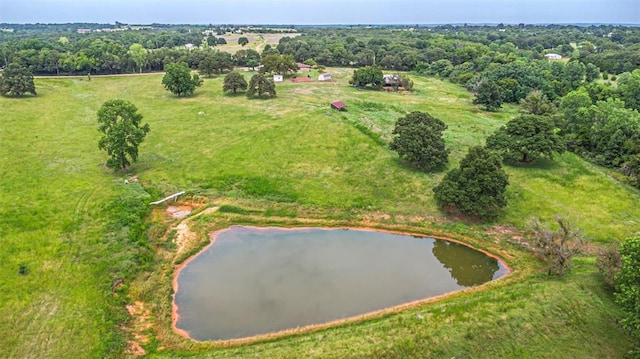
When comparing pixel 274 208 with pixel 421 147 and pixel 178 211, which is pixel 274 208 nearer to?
pixel 178 211

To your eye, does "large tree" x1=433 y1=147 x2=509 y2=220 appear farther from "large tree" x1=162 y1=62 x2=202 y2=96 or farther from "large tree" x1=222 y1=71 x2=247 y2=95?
"large tree" x1=162 y1=62 x2=202 y2=96

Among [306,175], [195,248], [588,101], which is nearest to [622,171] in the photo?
[588,101]

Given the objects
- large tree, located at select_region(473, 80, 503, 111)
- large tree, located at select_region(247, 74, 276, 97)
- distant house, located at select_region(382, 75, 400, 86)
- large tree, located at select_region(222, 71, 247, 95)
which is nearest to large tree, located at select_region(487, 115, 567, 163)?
large tree, located at select_region(473, 80, 503, 111)

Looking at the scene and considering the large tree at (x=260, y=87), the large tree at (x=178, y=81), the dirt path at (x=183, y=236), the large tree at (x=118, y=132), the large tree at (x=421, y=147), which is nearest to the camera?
the dirt path at (x=183, y=236)

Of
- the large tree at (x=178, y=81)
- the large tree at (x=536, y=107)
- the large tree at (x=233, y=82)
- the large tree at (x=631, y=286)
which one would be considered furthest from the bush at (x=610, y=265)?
the large tree at (x=178, y=81)

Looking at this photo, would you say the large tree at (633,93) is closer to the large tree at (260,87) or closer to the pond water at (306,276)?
the pond water at (306,276)

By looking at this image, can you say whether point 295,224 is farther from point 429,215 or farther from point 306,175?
point 429,215
